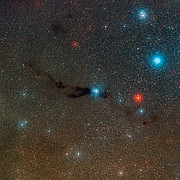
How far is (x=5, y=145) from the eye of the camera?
5.27 feet

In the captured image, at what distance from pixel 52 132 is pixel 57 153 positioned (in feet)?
0.52

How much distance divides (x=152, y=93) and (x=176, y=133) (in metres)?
0.32

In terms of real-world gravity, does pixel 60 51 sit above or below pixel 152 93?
above

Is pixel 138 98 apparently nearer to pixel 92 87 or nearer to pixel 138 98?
pixel 138 98

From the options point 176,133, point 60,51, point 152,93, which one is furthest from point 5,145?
point 176,133

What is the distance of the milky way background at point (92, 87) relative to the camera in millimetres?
1545

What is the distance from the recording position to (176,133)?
1.53 meters

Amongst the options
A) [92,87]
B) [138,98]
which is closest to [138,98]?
[138,98]

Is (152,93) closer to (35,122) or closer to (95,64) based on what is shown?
(95,64)

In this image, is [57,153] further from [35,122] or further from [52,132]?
[35,122]

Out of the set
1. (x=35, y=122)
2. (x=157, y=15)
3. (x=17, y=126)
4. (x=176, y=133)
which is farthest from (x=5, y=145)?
(x=157, y=15)

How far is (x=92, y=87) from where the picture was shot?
5.14 feet

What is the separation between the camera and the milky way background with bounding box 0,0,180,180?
60.8 inches

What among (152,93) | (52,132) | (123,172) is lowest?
(123,172)
